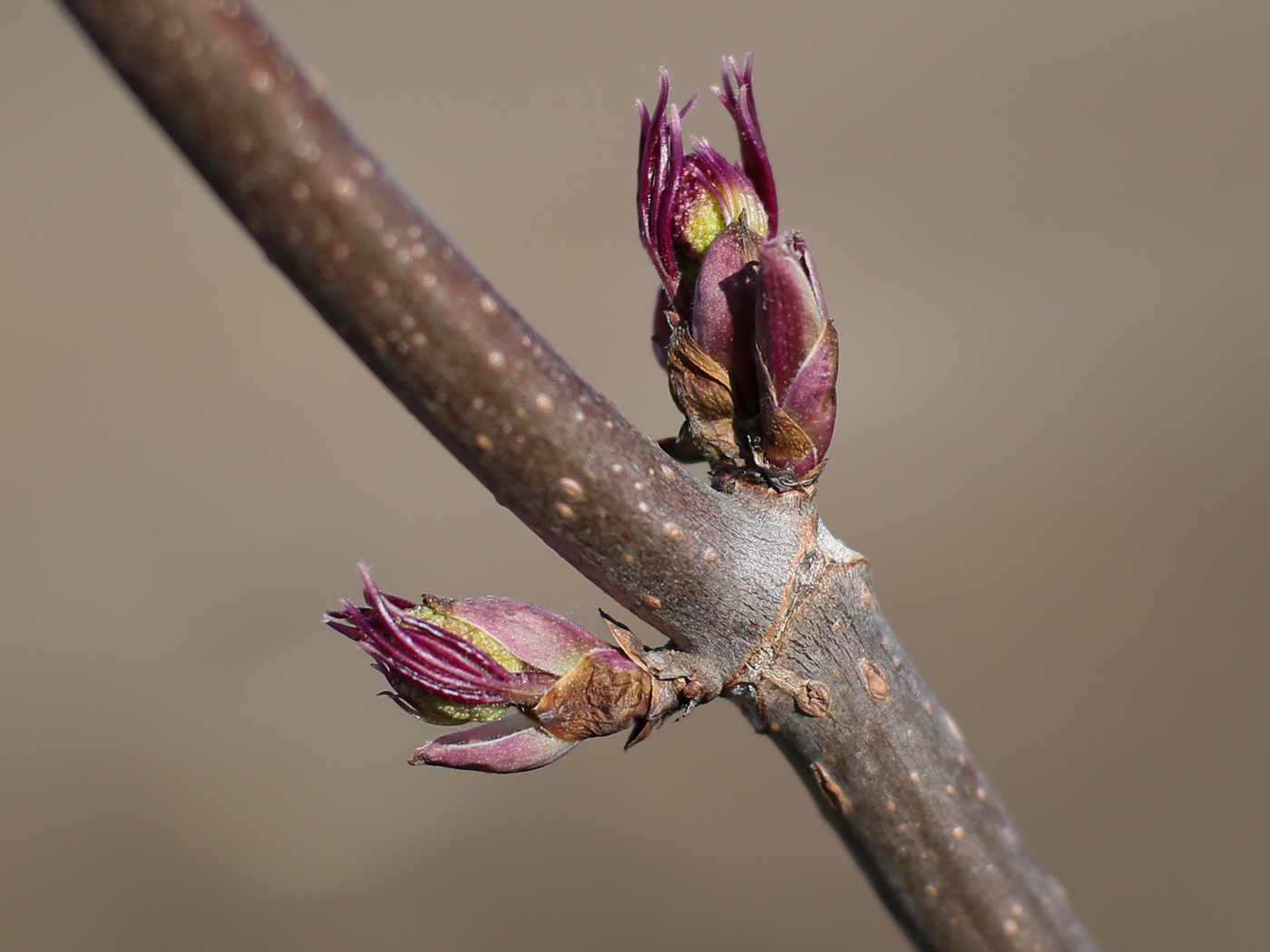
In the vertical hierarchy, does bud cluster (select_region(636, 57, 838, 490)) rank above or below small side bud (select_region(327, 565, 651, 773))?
Answer: above

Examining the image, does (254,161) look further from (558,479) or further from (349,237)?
(558,479)

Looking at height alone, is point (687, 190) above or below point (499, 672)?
above

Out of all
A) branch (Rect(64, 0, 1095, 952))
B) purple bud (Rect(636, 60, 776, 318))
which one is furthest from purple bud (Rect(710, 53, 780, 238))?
branch (Rect(64, 0, 1095, 952))

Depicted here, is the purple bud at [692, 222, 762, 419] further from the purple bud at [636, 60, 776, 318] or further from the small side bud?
the small side bud

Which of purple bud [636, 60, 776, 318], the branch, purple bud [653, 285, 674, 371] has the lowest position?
the branch

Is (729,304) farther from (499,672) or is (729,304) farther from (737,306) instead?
(499,672)

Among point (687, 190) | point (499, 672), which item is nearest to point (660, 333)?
point (687, 190)

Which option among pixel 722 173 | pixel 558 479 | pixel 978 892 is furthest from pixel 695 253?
pixel 978 892
